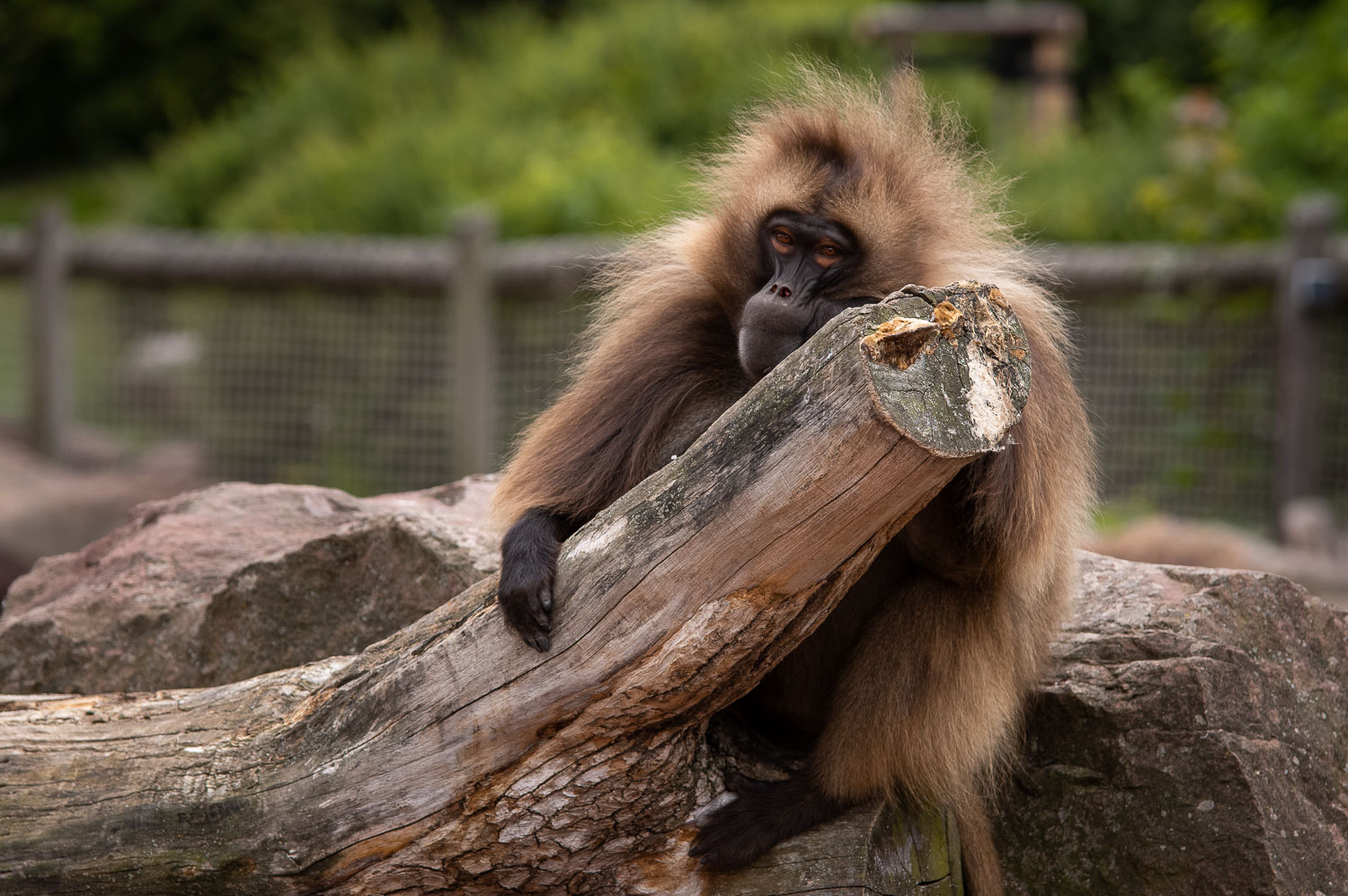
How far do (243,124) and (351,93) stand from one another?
106cm

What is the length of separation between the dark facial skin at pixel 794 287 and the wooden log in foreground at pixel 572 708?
50cm

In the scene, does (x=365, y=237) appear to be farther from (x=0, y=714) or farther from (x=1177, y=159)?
(x=0, y=714)

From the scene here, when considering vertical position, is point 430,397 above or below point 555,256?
below

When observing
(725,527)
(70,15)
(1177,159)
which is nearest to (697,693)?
(725,527)

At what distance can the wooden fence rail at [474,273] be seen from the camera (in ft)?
24.5

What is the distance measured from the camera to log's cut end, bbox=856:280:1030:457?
91.9 inches

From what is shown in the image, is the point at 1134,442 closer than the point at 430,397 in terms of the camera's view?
Yes

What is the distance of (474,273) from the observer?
26.6 ft

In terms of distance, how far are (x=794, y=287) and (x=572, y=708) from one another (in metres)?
1.00

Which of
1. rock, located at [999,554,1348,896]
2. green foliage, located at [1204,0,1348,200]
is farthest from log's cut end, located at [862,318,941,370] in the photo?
green foliage, located at [1204,0,1348,200]

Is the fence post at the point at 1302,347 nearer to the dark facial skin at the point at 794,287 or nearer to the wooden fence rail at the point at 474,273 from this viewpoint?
the wooden fence rail at the point at 474,273

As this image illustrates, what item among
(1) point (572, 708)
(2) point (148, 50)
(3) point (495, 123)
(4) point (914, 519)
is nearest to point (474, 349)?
(3) point (495, 123)

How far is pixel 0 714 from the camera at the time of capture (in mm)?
3000

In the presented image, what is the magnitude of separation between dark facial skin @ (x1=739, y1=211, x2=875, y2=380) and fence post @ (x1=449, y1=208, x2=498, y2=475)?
5.10m
